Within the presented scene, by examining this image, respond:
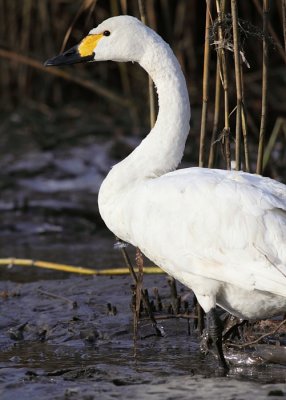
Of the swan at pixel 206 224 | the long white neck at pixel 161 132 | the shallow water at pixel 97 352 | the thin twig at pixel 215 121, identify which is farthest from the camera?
the thin twig at pixel 215 121

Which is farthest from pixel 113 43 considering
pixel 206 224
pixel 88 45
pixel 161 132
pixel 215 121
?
pixel 206 224

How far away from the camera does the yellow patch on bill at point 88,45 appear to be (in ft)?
19.6

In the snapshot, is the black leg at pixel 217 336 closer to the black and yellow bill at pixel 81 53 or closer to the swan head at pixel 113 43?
the swan head at pixel 113 43

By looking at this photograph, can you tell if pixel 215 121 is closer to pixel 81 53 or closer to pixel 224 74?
pixel 224 74

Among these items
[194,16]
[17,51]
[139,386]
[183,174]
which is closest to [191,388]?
[139,386]

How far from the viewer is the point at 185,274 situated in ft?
17.6

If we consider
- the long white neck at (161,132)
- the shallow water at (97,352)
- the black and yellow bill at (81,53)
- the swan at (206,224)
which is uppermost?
the black and yellow bill at (81,53)

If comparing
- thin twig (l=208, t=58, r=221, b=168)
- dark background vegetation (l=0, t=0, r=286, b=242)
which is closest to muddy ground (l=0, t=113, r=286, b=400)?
dark background vegetation (l=0, t=0, r=286, b=242)

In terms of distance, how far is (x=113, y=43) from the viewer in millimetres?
5867

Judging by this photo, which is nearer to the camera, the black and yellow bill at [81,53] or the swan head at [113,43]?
the swan head at [113,43]

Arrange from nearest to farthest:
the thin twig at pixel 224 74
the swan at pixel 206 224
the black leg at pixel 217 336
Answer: the swan at pixel 206 224 → the black leg at pixel 217 336 → the thin twig at pixel 224 74

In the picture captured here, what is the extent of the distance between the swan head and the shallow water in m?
1.74

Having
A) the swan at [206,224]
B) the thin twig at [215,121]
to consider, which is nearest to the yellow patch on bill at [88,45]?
the swan at [206,224]

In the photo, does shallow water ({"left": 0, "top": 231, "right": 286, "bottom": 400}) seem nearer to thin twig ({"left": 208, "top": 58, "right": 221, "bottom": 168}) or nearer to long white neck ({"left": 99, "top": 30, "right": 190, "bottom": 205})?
long white neck ({"left": 99, "top": 30, "right": 190, "bottom": 205})
